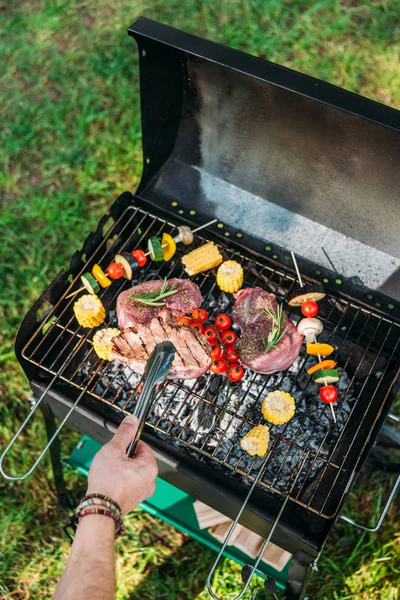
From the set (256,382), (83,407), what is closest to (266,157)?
(256,382)

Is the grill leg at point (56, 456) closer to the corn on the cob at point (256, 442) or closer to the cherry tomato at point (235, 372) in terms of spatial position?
the cherry tomato at point (235, 372)

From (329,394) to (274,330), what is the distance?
50 cm

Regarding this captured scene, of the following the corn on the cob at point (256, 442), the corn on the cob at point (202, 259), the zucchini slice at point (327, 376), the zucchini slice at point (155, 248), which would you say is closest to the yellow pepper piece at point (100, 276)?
the zucchini slice at point (155, 248)

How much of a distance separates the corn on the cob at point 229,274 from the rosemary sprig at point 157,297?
32cm

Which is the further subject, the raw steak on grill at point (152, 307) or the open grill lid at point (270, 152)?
the raw steak on grill at point (152, 307)

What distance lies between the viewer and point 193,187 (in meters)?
4.34

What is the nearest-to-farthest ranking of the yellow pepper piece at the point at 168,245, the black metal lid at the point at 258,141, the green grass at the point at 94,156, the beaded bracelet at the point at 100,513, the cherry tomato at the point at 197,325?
the beaded bracelet at the point at 100,513
the black metal lid at the point at 258,141
the cherry tomato at the point at 197,325
the yellow pepper piece at the point at 168,245
the green grass at the point at 94,156

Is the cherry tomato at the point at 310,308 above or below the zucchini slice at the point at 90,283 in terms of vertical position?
above

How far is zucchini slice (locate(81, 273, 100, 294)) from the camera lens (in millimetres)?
3801

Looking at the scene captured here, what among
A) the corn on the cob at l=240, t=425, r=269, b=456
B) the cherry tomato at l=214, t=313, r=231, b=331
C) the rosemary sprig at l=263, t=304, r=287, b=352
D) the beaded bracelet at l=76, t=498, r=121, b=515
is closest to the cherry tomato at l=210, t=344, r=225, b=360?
the cherry tomato at l=214, t=313, r=231, b=331

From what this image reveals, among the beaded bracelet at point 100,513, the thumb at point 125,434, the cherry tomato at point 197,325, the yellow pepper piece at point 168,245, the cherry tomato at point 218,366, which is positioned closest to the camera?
the beaded bracelet at point 100,513

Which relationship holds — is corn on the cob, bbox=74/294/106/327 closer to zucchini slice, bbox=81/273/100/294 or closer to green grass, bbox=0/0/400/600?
zucchini slice, bbox=81/273/100/294

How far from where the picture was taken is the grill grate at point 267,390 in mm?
3484

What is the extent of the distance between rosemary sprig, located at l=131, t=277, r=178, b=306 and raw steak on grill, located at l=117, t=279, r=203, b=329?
0.03 meters
